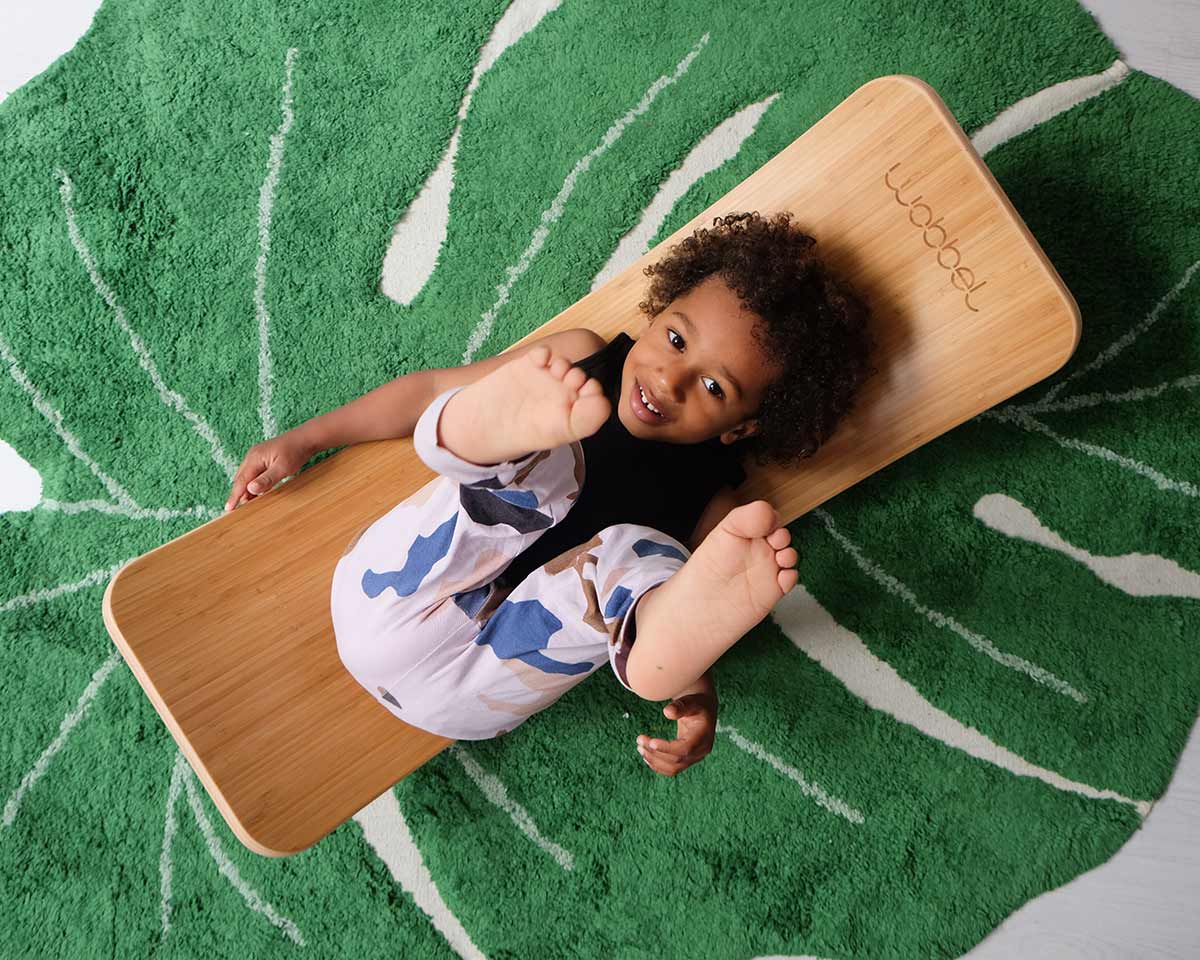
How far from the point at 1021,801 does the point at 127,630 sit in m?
1.02

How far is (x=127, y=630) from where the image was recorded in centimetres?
82

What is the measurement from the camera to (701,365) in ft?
2.56

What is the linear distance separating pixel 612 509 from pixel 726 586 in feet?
0.85

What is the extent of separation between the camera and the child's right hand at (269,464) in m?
0.90

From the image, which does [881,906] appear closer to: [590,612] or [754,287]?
[590,612]

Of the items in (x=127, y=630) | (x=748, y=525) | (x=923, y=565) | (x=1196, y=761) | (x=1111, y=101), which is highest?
(x=127, y=630)

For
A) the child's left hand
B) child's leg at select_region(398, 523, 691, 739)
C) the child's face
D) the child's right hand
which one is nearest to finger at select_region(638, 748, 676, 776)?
the child's left hand

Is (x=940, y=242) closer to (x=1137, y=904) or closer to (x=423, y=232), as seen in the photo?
(x=423, y=232)

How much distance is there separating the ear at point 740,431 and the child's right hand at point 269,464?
45 cm

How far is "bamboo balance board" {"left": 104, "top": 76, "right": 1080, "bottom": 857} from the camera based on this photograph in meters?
0.82

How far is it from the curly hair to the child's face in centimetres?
2

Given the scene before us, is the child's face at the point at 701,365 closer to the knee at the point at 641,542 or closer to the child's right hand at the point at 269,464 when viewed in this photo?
the knee at the point at 641,542

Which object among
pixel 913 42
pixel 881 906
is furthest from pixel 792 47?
pixel 881 906

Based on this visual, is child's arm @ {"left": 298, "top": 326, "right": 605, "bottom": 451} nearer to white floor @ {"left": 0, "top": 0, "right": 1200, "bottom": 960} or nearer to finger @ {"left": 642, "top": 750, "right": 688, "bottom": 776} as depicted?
finger @ {"left": 642, "top": 750, "right": 688, "bottom": 776}
